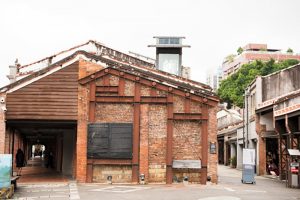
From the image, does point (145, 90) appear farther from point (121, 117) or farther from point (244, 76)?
point (244, 76)

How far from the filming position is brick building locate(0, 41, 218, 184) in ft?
70.1

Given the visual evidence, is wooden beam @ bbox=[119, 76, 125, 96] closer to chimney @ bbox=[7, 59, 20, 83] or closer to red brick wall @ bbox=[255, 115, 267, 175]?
chimney @ bbox=[7, 59, 20, 83]

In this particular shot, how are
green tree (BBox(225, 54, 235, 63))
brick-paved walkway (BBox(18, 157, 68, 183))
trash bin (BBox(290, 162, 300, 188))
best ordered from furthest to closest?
green tree (BBox(225, 54, 235, 63)) < brick-paved walkway (BBox(18, 157, 68, 183)) < trash bin (BBox(290, 162, 300, 188))

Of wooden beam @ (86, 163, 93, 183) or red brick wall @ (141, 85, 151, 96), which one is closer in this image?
wooden beam @ (86, 163, 93, 183)

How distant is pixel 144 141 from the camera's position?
21.5 meters

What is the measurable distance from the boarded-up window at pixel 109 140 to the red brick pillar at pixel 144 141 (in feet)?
1.84

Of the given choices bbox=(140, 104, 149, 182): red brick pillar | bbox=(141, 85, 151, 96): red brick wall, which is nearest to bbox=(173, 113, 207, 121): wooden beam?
bbox=(140, 104, 149, 182): red brick pillar

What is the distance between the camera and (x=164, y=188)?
19.3m

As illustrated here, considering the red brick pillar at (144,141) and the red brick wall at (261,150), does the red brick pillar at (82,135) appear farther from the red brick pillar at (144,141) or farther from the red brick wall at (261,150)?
the red brick wall at (261,150)

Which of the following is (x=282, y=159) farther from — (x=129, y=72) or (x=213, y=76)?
(x=213, y=76)

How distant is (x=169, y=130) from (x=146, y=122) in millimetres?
1143

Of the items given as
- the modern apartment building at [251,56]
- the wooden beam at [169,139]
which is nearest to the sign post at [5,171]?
the wooden beam at [169,139]

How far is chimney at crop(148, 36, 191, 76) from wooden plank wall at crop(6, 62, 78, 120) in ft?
44.7

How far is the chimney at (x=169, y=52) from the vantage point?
1366 inches
